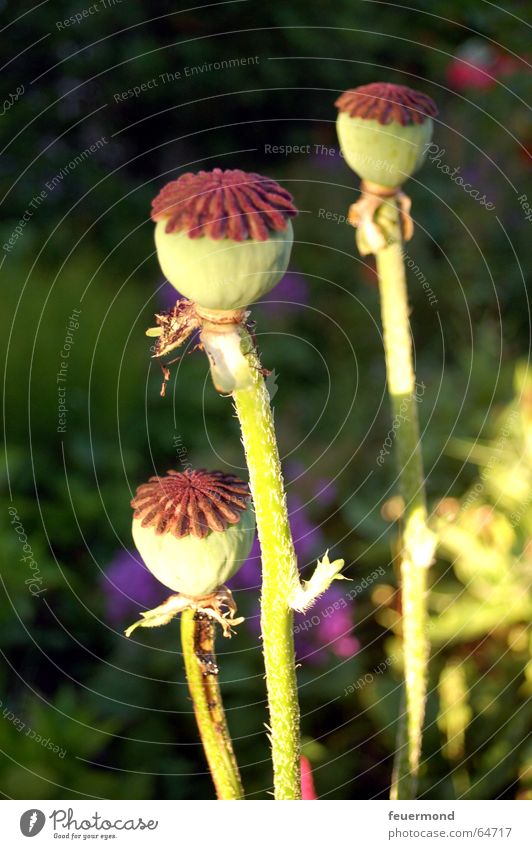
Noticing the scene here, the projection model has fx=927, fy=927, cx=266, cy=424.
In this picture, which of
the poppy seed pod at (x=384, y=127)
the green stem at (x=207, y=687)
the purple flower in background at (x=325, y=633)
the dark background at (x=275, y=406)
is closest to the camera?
the green stem at (x=207, y=687)

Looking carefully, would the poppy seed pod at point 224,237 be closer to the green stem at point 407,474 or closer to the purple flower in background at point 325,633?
the green stem at point 407,474

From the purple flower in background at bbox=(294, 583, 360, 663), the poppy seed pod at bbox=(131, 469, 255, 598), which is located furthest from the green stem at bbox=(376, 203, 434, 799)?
the purple flower in background at bbox=(294, 583, 360, 663)

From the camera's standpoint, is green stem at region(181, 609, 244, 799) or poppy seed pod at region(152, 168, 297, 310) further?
green stem at region(181, 609, 244, 799)

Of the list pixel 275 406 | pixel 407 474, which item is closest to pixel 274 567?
pixel 407 474

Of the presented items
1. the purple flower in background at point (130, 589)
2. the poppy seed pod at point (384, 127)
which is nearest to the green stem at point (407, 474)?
the poppy seed pod at point (384, 127)

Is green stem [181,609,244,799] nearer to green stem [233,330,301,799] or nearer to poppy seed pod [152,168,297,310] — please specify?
green stem [233,330,301,799]

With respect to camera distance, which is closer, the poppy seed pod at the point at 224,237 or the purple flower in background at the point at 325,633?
the poppy seed pod at the point at 224,237
